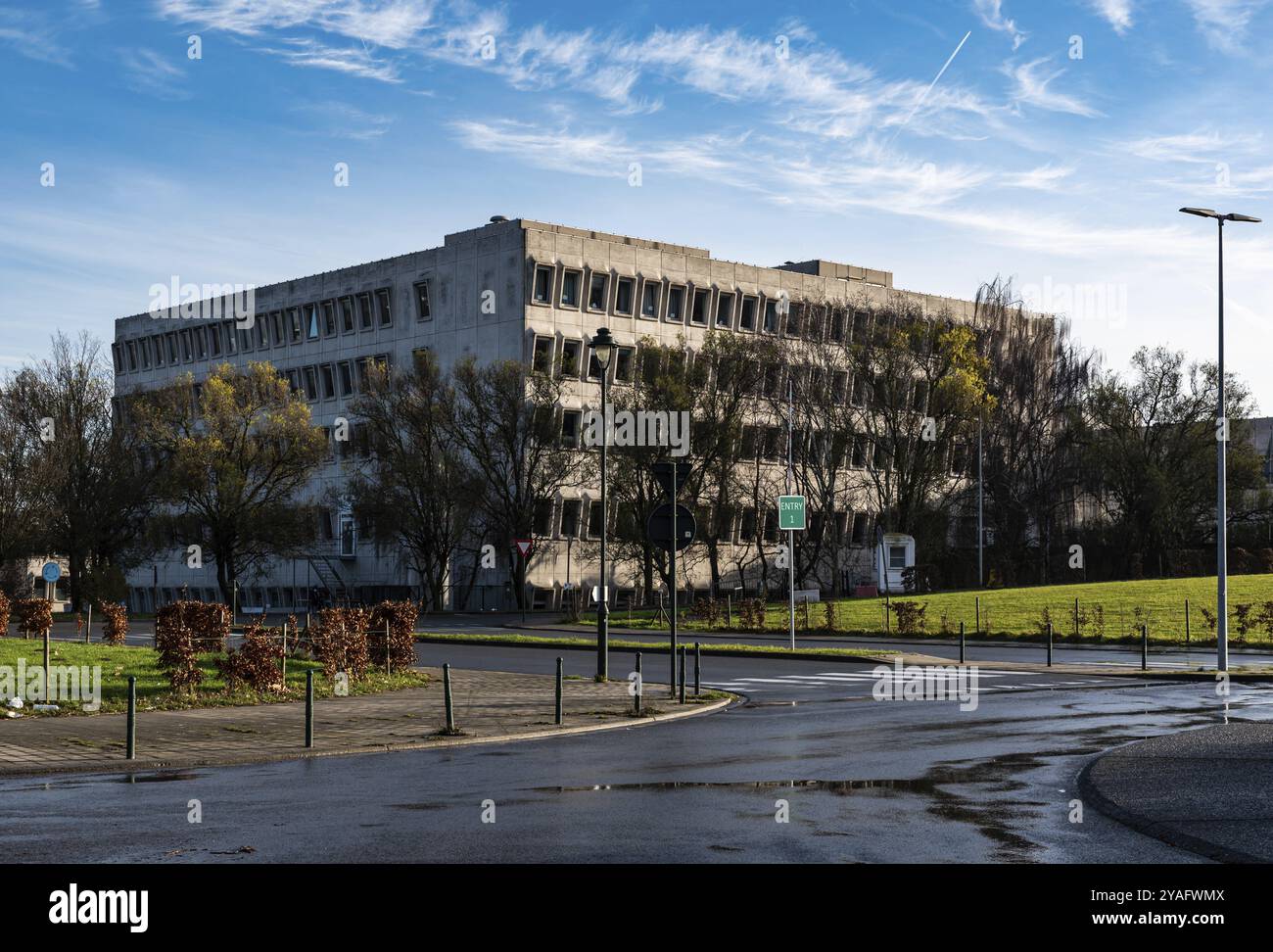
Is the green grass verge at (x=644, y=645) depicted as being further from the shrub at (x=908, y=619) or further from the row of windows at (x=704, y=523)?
the row of windows at (x=704, y=523)

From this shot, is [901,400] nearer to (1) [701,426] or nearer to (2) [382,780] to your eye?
(1) [701,426]

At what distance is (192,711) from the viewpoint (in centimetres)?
2183

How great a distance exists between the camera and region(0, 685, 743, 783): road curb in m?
15.4

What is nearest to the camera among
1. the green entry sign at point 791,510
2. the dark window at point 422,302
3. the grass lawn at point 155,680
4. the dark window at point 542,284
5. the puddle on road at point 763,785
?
the puddle on road at point 763,785

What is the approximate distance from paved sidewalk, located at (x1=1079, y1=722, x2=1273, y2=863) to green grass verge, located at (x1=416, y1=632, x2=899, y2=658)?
18.2 meters

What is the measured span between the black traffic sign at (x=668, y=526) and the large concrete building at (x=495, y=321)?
154ft

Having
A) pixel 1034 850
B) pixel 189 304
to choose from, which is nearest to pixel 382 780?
pixel 1034 850

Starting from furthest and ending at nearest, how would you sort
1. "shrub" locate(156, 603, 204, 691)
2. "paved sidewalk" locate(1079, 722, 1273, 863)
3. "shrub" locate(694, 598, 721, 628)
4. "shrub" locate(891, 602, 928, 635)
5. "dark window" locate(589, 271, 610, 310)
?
"dark window" locate(589, 271, 610, 310), "shrub" locate(694, 598, 721, 628), "shrub" locate(891, 602, 928, 635), "shrub" locate(156, 603, 204, 691), "paved sidewalk" locate(1079, 722, 1273, 863)

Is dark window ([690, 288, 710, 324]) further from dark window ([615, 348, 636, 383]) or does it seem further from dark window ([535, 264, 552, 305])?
dark window ([535, 264, 552, 305])

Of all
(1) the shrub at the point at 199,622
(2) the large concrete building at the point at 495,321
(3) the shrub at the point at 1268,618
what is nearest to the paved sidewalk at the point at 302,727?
(1) the shrub at the point at 199,622

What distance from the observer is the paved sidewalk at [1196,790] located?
10438mm

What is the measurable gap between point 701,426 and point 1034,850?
5780 centimetres

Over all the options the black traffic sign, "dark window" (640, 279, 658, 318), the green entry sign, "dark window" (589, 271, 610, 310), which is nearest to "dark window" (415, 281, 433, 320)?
"dark window" (589, 271, 610, 310)
